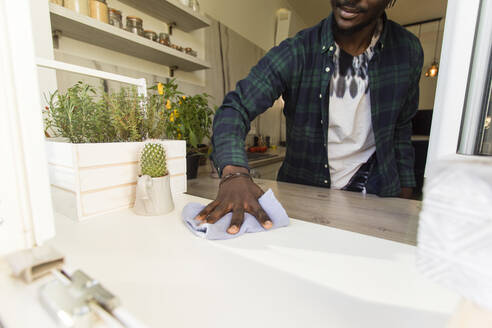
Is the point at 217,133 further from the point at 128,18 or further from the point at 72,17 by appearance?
the point at 128,18

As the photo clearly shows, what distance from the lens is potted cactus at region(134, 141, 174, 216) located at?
0.56 metres

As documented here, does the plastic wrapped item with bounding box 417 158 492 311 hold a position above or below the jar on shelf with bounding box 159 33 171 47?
below

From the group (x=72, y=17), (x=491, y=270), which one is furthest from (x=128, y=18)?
(x=491, y=270)

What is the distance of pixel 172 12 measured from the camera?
1.54 meters

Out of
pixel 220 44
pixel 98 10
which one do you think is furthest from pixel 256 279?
pixel 220 44

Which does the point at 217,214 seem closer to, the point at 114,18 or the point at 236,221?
the point at 236,221

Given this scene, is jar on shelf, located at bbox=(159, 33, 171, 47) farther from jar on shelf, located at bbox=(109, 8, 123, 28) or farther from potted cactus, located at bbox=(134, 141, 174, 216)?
potted cactus, located at bbox=(134, 141, 174, 216)

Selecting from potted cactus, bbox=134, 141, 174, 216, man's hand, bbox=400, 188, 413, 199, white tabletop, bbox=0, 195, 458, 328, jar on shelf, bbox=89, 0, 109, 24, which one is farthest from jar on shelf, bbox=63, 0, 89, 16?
man's hand, bbox=400, 188, 413, 199

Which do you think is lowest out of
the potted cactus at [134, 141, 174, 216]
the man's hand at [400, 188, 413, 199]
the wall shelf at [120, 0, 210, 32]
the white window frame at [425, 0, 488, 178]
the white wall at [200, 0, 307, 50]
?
the man's hand at [400, 188, 413, 199]

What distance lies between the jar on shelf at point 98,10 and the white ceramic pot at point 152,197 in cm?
99

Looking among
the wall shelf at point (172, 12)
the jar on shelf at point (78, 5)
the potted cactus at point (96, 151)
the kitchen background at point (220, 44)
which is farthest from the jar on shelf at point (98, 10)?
the potted cactus at point (96, 151)

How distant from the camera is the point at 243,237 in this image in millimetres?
473

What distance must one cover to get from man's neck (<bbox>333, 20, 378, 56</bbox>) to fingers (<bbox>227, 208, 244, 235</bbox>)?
36.8 inches

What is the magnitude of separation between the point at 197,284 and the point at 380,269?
267 mm
